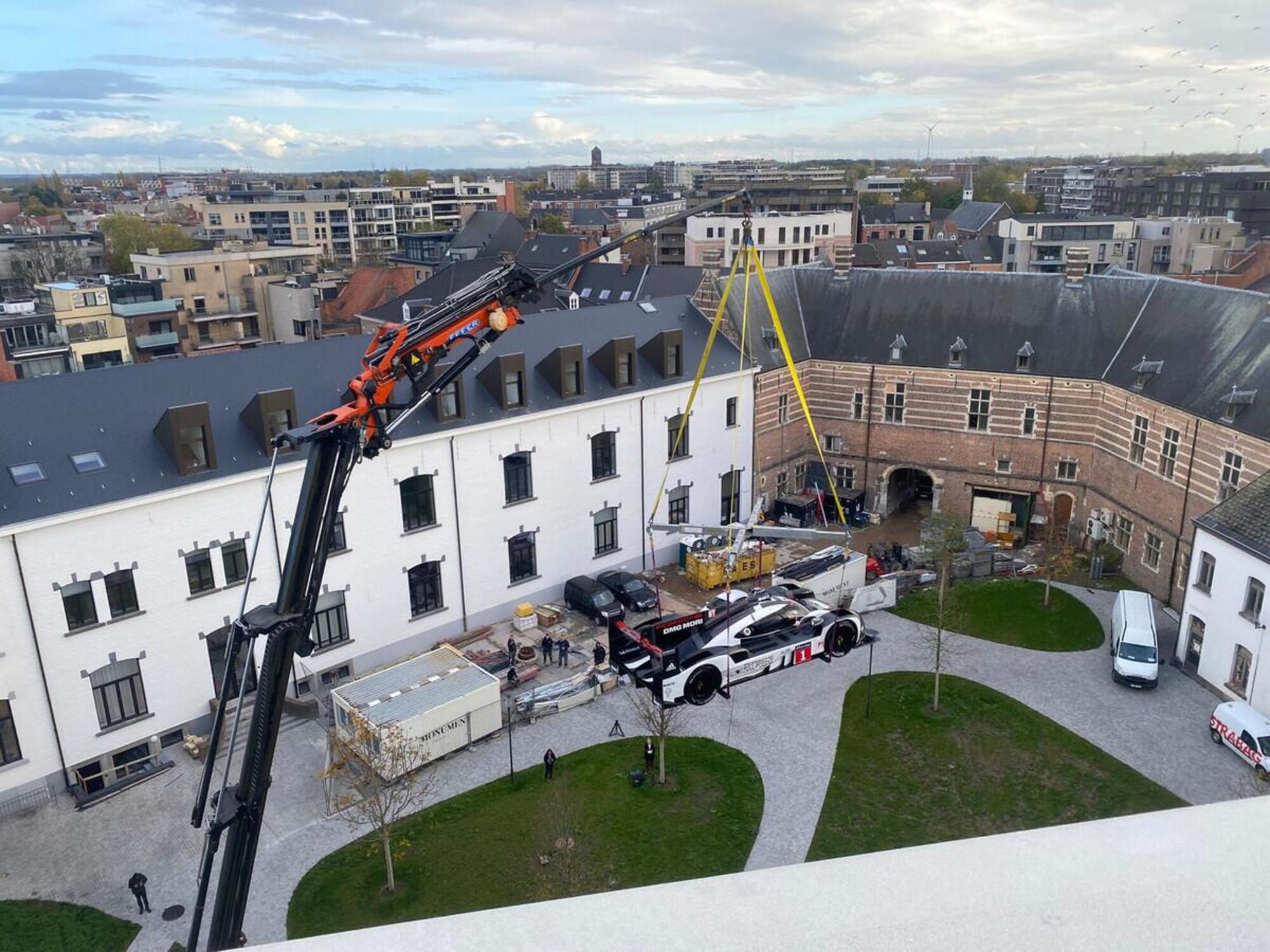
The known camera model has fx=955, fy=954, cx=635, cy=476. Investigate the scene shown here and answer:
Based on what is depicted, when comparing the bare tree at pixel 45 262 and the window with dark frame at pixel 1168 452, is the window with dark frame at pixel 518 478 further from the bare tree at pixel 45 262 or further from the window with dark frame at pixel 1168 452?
the bare tree at pixel 45 262

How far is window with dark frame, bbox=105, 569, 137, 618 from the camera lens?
25.5m

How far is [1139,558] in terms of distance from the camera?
3838 cm

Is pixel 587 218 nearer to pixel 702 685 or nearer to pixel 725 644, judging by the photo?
pixel 725 644

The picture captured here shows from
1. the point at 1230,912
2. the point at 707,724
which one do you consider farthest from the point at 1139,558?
the point at 1230,912

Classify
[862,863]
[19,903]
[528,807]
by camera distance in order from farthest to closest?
[528,807] → [19,903] → [862,863]

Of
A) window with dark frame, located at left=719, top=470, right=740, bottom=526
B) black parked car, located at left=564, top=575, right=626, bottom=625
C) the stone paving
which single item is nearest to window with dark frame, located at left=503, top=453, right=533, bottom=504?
black parked car, located at left=564, top=575, right=626, bottom=625

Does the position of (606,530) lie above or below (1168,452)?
below

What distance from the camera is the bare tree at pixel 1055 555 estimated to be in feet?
119

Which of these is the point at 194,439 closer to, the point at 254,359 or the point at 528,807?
the point at 254,359

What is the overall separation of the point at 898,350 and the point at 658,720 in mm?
25195

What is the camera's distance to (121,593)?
84.4 ft

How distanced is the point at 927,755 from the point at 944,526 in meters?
10.2

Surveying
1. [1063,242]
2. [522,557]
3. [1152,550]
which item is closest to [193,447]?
[522,557]

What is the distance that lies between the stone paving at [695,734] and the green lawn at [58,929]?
33 cm
